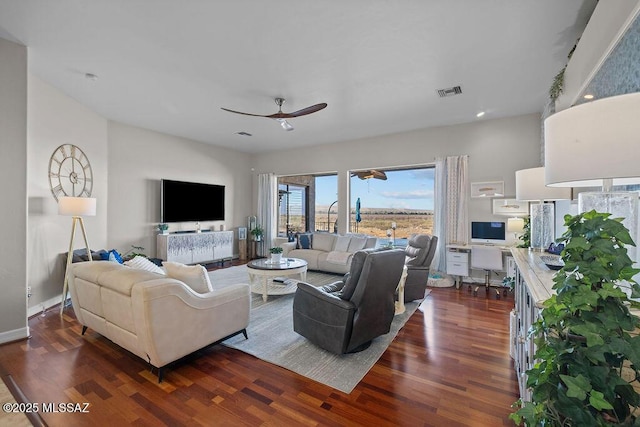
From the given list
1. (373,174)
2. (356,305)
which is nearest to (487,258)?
(373,174)

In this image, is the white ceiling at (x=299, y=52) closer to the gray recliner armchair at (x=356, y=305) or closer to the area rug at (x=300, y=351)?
the gray recliner armchair at (x=356, y=305)

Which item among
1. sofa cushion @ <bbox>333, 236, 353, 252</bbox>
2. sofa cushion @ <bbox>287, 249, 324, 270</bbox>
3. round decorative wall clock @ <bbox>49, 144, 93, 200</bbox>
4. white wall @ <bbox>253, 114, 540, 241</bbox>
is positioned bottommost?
sofa cushion @ <bbox>287, 249, 324, 270</bbox>

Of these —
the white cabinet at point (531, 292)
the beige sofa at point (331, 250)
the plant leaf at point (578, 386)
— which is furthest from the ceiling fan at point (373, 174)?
the plant leaf at point (578, 386)

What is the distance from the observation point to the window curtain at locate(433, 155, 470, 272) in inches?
205

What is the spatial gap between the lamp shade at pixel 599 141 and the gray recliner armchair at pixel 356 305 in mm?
1601

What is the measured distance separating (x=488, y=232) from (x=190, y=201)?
6.16 m

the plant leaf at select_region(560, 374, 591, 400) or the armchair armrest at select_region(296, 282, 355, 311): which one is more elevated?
the plant leaf at select_region(560, 374, 591, 400)

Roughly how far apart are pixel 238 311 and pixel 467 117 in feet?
15.6

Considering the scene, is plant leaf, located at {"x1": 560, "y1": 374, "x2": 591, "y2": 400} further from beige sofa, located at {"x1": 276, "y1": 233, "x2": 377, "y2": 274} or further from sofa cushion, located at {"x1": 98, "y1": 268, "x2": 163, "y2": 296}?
beige sofa, located at {"x1": 276, "y1": 233, "x2": 377, "y2": 274}

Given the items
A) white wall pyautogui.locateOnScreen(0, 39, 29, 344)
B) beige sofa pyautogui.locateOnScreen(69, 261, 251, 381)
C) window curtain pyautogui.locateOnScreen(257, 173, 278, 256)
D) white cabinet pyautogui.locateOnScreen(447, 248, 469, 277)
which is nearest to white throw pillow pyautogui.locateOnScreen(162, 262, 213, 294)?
beige sofa pyautogui.locateOnScreen(69, 261, 251, 381)

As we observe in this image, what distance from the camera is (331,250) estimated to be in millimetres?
6121

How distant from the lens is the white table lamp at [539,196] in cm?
213

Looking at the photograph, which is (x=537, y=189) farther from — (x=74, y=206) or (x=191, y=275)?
(x=74, y=206)

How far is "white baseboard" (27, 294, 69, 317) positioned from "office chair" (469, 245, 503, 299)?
20.2 feet
